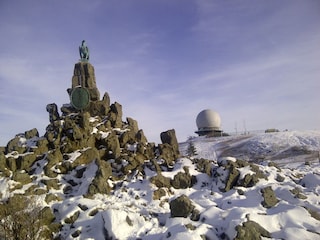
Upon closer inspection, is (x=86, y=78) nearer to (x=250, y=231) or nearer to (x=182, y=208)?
(x=182, y=208)

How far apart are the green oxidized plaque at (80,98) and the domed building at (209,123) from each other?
55.8m

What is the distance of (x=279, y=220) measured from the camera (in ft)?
63.9

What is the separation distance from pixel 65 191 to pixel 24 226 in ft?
28.5

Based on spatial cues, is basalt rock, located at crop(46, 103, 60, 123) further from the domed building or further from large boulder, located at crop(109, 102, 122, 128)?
the domed building

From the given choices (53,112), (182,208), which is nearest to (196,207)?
(182,208)

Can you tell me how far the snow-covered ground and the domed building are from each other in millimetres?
54747

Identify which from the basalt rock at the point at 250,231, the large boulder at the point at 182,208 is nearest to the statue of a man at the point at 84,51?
the large boulder at the point at 182,208

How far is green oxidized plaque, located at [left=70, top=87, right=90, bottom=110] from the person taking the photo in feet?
119

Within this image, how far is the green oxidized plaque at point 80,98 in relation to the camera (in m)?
36.1

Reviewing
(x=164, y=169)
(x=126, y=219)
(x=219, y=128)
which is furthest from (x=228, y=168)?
(x=219, y=128)

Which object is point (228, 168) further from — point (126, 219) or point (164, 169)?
point (126, 219)

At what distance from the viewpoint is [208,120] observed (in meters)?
87.8

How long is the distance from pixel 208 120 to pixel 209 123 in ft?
3.03

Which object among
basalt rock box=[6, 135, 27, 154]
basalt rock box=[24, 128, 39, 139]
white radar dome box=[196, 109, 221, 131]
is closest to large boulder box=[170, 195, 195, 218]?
basalt rock box=[6, 135, 27, 154]
